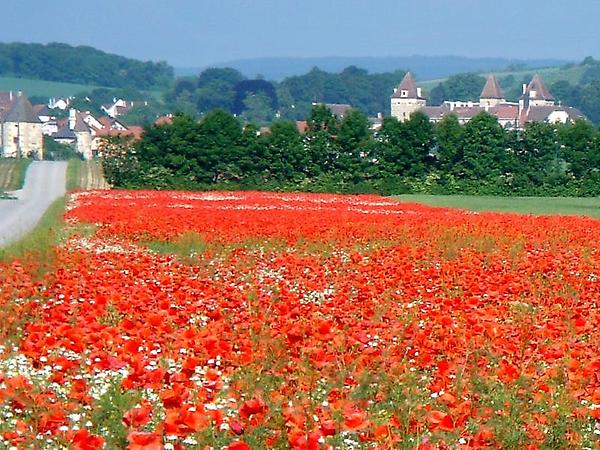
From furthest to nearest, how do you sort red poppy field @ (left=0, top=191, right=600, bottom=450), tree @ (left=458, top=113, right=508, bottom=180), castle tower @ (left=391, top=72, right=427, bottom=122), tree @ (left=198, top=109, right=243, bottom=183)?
castle tower @ (left=391, top=72, right=427, bottom=122) → tree @ (left=458, top=113, right=508, bottom=180) → tree @ (left=198, top=109, right=243, bottom=183) → red poppy field @ (left=0, top=191, right=600, bottom=450)

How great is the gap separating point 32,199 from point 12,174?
19120 millimetres

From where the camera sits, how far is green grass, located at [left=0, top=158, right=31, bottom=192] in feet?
232

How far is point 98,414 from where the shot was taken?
6113mm

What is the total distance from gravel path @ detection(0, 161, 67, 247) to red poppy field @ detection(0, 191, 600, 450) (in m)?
16.0

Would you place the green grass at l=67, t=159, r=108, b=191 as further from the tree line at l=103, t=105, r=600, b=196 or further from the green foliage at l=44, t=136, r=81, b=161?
the green foliage at l=44, t=136, r=81, b=161

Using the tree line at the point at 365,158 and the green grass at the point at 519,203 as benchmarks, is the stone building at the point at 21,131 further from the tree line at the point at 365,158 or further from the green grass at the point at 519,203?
the green grass at the point at 519,203

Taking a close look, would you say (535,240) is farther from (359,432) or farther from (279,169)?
(279,169)

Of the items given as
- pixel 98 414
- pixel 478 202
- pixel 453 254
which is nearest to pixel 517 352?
pixel 98 414

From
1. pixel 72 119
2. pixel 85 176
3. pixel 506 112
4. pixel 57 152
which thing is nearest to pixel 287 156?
pixel 85 176

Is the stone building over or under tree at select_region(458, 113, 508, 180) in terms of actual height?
under

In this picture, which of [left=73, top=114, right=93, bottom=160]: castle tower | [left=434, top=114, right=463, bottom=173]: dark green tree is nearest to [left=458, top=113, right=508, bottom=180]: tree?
[left=434, top=114, right=463, bottom=173]: dark green tree

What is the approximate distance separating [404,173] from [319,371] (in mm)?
59996

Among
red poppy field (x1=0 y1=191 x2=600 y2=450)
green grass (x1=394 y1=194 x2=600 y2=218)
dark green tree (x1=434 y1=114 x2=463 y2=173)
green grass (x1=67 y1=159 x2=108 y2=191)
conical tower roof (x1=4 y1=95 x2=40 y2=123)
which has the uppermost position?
red poppy field (x1=0 y1=191 x2=600 y2=450)

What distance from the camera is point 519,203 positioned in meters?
57.1
